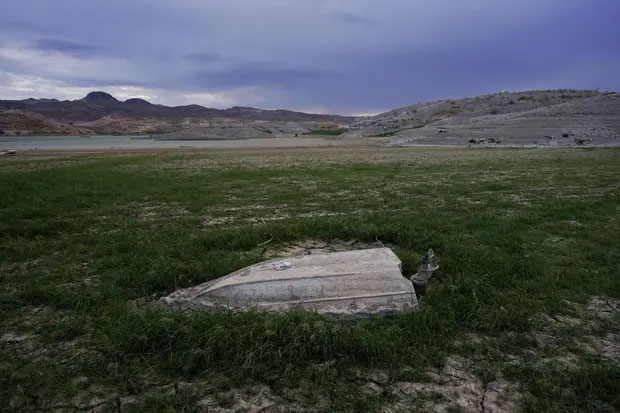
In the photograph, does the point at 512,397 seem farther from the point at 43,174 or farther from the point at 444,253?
the point at 43,174

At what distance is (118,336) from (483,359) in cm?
440

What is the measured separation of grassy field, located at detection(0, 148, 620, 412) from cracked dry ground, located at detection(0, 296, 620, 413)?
0.02 metres

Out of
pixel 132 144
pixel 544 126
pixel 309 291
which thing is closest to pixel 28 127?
pixel 132 144

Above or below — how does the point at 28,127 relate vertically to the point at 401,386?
above

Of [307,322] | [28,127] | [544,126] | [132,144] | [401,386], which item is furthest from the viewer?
[28,127]

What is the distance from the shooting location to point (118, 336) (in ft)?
15.9

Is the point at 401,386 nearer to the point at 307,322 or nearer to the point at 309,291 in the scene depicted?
the point at 307,322

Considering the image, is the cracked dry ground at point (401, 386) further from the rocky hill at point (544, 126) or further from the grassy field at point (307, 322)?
the rocky hill at point (544, 126)

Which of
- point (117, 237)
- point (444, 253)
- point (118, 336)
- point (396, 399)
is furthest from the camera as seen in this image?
point (117, 237)

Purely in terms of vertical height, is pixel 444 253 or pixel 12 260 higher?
pixel 444 253

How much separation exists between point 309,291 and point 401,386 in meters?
1.98

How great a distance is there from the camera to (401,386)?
4070 mm

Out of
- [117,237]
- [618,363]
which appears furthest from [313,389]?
[117,237]

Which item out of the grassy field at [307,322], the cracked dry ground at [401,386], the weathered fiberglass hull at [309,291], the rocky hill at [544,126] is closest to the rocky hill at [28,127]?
the rocky hill at [544,126]
